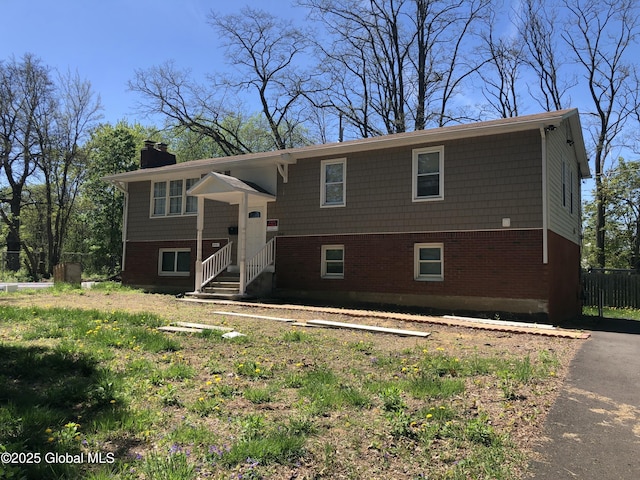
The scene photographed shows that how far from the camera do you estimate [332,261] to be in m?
15.2

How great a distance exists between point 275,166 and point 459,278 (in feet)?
24.5

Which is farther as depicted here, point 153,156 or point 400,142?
point 153,156

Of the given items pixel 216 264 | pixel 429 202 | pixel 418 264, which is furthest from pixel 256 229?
pixel 429 202

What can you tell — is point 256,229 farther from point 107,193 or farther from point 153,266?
point 107,193

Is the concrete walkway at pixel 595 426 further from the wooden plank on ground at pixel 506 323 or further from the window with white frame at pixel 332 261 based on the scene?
the window with white frame at pixel 332 261

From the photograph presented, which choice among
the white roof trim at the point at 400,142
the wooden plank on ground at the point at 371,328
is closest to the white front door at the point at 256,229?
the white roof trim at the point at 400,142

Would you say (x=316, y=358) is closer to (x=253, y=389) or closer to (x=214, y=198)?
(x=253, y=389)

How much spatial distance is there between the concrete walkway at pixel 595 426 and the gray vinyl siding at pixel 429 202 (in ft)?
19.6

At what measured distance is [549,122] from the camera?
11.6 metres

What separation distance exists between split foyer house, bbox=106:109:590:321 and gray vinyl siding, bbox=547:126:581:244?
6 cm

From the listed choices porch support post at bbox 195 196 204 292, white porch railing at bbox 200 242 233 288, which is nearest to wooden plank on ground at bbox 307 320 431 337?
porch support post at bbox 195 196 204 292

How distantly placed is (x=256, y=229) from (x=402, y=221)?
18.5ft

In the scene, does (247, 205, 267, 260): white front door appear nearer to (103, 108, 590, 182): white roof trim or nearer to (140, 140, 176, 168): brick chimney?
(103, 108, 590, 182): white roof trim

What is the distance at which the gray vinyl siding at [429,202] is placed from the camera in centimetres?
1216
